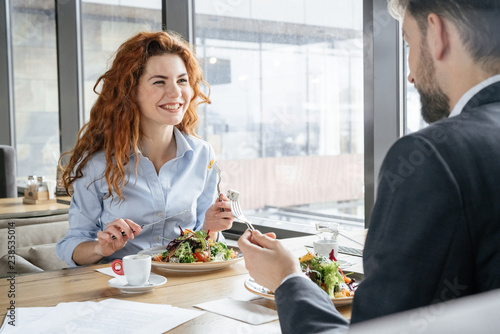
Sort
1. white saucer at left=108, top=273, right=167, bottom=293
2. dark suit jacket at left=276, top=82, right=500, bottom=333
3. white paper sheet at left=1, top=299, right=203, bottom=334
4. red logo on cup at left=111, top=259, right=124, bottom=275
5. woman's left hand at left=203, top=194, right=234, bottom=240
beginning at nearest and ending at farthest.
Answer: dark suit jacket at left=276, top=82, right=500, bottom=333
white paper sheet at left=1, top=299, right=203, bottom=334
white saucer at left=108, top=273, right=167, bottom=293
red logo on cup at left=111, top=259, right=124, bottom=275
woman's left hand at left=203, top=194, right=234, bottom=240

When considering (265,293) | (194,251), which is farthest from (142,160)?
(265,293)

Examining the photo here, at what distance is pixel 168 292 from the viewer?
1.64m

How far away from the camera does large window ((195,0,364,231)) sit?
9.71ft

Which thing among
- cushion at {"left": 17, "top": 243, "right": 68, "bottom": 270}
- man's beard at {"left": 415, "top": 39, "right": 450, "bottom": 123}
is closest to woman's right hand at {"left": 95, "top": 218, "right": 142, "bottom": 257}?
cushion at {"left": 17, "top": 243, "right": 68, "bottom": 270}

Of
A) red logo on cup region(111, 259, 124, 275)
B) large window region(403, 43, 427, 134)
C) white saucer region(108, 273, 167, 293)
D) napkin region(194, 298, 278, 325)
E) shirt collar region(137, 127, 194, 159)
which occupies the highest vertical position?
large window region(403, 43, 427, 134)

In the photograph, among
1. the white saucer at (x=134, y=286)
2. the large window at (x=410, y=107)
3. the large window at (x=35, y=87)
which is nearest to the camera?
the white saucer at (x=134, y=286)

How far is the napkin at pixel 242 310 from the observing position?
1383mm

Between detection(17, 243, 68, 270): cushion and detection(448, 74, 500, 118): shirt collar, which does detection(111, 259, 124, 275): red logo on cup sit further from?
detection(17, 243, 68, 270): cushion

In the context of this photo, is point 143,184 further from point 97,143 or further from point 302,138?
point 302,138

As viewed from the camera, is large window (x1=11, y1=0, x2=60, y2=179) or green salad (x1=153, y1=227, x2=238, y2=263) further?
large window (x1=11, y1=0, x2=60, y2=179)

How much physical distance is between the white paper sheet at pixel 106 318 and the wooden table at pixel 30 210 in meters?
2.22

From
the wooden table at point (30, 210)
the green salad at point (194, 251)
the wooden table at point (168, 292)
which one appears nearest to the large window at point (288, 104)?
the wooden table at point (30, 210)

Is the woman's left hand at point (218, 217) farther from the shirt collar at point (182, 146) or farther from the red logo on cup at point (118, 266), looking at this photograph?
the red logo on cup at point (118, 266)

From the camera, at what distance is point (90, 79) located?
527cm
